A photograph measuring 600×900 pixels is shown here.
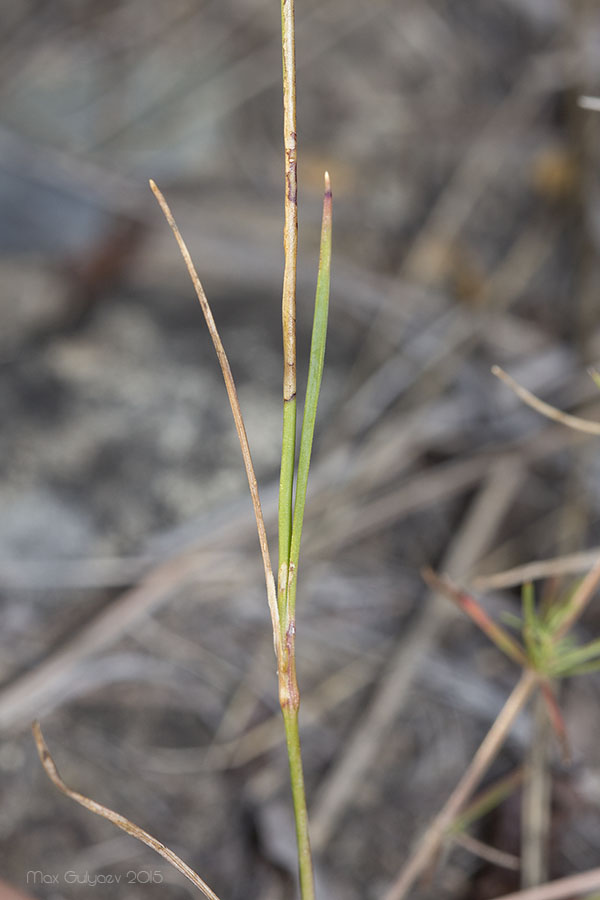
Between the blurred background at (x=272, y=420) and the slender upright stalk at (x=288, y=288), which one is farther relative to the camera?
the blurred background at (x=272, y=420)

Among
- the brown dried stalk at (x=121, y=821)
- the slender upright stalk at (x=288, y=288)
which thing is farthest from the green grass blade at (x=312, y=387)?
the brown dried stalk at (x=121, y=821)

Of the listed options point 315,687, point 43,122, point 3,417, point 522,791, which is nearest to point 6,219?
point 43,122

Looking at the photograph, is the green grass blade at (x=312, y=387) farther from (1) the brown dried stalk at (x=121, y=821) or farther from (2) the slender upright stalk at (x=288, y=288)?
(1) the brown dried stalk at (x=121, y=821)

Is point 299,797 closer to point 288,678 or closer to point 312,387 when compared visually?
point 288,678

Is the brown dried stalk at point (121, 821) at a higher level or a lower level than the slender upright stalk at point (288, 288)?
lower

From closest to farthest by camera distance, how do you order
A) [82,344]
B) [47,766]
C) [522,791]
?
[47,766] → [522,791] → [82,344]

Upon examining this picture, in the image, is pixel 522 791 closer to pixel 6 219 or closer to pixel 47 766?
pixel 47 766

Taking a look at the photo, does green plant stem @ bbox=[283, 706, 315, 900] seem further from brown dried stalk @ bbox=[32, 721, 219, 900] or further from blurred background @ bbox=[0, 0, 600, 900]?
blurred background @ bbox=[0, 0, 600, 900]

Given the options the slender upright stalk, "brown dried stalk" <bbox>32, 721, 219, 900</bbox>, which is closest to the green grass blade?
the slender upright stalk
